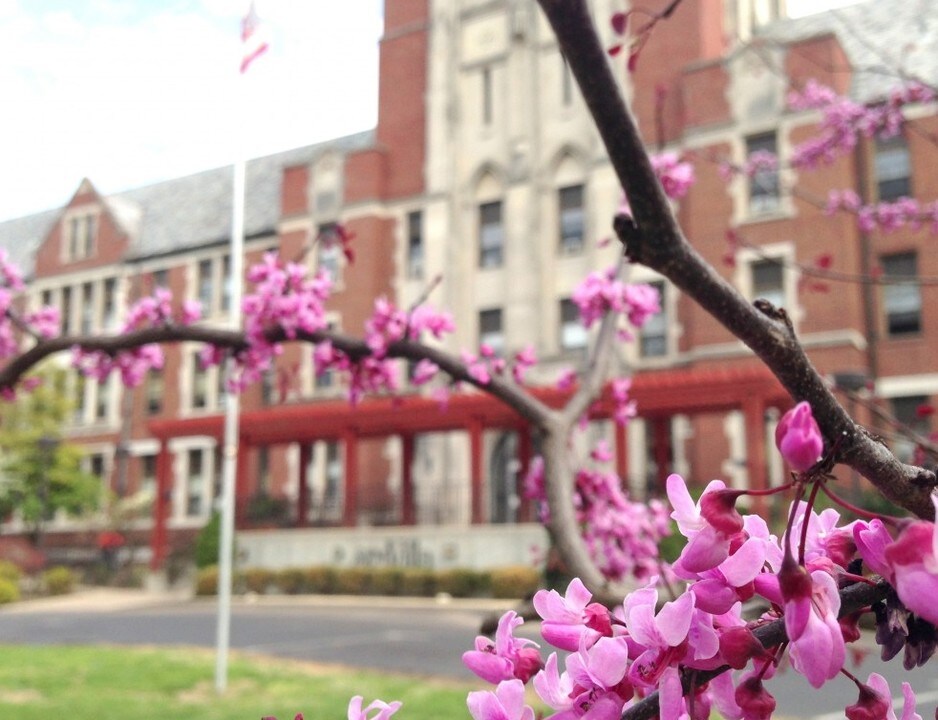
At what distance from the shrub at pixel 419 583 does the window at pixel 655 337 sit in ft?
28.0

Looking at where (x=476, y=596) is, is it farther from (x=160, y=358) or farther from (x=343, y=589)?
(x=160, y=358)

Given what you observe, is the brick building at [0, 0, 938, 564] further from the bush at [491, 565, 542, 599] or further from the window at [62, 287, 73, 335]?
the bush at [491, 565, 542, 599]

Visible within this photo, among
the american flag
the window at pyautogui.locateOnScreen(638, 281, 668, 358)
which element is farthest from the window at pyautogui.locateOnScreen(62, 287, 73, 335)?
the american flag

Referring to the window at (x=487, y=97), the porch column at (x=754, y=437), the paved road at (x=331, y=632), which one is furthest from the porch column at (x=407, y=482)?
the window at (x=487, y=97)

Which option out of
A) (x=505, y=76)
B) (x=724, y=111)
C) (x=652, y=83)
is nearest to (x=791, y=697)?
(x=724, y=111)

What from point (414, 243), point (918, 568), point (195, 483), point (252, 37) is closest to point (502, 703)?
point (918, 568)

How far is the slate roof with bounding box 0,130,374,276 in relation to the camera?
36.2 meters

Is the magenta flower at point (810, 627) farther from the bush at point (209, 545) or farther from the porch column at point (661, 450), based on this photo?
the bush at point (209, 545)

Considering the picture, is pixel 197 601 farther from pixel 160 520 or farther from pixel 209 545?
pixel 160 520

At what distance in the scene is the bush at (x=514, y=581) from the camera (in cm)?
2158

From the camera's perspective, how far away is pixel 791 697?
9.16 meters

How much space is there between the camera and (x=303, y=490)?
28.7 meters

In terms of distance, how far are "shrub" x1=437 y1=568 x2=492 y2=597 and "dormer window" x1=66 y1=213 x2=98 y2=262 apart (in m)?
23.5

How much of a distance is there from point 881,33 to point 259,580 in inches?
927
